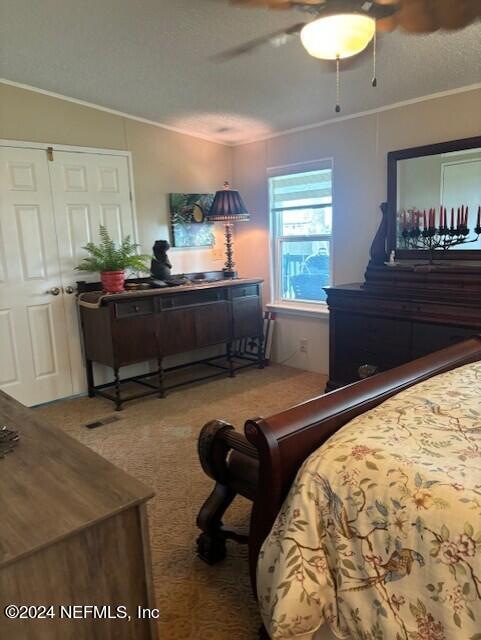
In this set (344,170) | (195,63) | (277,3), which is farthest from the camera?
(344,170)

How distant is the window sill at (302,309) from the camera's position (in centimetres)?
431

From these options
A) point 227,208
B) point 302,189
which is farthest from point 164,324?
point 302,189

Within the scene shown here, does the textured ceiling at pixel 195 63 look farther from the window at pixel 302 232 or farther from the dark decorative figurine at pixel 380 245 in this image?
the dark decorative figurine at pixel 380 245

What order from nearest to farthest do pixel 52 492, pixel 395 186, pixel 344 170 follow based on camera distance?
1. pixel 52 492
2. pixel 395 186
3. pixel 344 170

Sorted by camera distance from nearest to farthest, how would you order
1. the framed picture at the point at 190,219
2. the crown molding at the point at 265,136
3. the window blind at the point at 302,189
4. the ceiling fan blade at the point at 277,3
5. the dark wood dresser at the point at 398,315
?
the ceiling fan blade at the point at 277,3 → the dark wood dresser at the point at 398,315 → the crown molding at the point at 265,136 → the window blind at the point at 302,189 → the framed picture at the point at 190,219

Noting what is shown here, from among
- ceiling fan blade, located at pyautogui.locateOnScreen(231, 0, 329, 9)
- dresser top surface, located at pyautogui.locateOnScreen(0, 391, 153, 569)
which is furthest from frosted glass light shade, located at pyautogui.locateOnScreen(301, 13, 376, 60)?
dresser top surface, located at pyautogui.locateOnScreen(0, 391, 153, 569)

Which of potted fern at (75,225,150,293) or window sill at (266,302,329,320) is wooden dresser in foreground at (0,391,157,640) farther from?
window sill at (266,302,329,320)

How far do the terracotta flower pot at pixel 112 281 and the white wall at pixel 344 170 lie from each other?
166 centimetres

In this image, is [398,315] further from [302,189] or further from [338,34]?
[338,34]

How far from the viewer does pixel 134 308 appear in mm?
3664

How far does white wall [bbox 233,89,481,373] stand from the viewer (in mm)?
3338


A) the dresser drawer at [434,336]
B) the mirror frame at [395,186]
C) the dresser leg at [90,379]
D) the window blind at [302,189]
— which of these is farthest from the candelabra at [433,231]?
the dresser leg at [90,379]

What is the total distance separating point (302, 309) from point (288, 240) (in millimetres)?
716

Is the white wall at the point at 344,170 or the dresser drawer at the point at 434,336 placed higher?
the white wall at the point at 344,170
